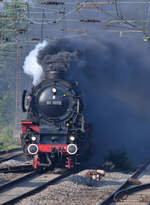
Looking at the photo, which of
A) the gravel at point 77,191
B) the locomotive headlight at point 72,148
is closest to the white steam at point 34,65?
the locomotive headlight at point 72,148

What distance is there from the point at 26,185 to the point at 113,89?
229 inches

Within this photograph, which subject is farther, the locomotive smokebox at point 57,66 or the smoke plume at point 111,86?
the smoke plume at point 111,86

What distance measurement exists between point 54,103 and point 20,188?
329 centimetres

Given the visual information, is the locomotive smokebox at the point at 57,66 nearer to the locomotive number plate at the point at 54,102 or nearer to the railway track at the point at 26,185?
the locomotive number plate at the point at 54,102

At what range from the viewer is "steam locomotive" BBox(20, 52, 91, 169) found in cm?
1179

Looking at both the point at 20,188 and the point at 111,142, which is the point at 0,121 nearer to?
the point at 111,142

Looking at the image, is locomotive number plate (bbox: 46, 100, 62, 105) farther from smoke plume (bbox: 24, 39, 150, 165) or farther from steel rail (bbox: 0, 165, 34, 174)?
steel rail (bbox: 0, 165, 34, 174)

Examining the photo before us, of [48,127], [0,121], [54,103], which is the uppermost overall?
[54,103]

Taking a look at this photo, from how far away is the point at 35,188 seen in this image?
30.9 feet

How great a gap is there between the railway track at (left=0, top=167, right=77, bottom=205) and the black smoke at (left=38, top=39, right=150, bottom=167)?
8.30 ft

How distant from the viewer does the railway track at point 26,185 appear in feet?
28.6

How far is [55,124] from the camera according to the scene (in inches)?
482

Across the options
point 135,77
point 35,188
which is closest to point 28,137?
point 35,188

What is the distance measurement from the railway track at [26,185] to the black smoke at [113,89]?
2530 mm
